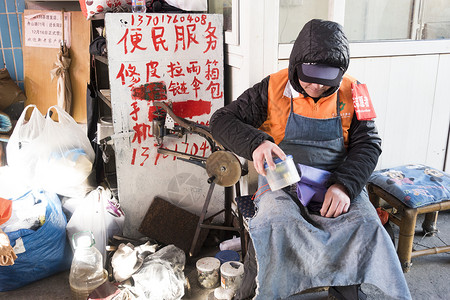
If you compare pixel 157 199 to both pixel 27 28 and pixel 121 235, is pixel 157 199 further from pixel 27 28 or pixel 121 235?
pixel 27 28

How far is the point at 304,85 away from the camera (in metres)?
1.87

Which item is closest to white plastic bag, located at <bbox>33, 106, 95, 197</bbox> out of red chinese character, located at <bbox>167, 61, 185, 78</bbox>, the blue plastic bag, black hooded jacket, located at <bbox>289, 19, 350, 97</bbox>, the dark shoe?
the blue plastic bag

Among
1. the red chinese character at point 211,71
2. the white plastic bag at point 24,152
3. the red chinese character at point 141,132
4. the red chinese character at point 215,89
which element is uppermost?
the red chinese character at point 211,71

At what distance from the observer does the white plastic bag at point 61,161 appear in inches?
105

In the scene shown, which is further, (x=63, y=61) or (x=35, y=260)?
(x=63, y=61)

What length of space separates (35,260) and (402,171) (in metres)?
2.33

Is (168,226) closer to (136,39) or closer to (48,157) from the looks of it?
(48,157)

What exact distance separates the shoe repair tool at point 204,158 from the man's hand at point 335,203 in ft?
1.84

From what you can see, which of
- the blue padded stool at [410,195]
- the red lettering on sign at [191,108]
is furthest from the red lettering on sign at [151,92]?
the blue padded stool at [410,195]

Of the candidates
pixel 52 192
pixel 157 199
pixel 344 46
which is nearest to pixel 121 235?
pixel 157 199

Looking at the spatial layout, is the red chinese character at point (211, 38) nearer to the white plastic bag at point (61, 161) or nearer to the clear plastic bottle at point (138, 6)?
the clear plastic bottle at point (138, 6)

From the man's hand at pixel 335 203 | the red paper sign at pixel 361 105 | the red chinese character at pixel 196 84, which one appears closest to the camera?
the man's hand at pixel 335 203

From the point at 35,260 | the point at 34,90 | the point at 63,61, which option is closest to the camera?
the point at 35,260

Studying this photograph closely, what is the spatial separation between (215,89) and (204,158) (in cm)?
52
